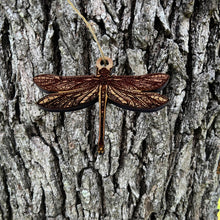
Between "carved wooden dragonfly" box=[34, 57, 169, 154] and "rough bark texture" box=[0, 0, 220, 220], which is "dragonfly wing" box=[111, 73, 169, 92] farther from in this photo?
"rough bark texture" box=[0, 0, 220, 220]

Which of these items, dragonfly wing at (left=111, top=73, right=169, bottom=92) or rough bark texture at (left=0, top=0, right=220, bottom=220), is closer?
dragonfly wing at (left=111, top=73, right=169, bottom=92)

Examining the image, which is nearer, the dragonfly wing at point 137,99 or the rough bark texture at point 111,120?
the dragonfly wing at point 137,99

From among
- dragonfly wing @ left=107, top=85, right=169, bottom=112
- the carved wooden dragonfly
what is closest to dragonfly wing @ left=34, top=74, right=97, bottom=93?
the carved wooden dragonfly

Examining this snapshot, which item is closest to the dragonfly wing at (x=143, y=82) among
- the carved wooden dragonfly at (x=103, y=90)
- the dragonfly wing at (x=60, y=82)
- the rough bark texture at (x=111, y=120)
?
the carved wooden dragonfly at (x=103, y=90)

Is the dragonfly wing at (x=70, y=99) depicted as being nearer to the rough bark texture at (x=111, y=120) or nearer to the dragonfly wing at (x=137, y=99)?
the dragonfly wing at (x=137, y=99)

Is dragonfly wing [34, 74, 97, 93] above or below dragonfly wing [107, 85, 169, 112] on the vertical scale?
above

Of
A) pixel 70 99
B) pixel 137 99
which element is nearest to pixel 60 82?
pixel 70 99

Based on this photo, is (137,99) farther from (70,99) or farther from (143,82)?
(70,99)
